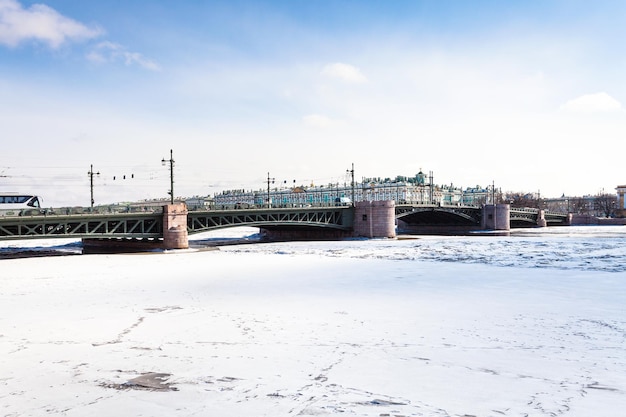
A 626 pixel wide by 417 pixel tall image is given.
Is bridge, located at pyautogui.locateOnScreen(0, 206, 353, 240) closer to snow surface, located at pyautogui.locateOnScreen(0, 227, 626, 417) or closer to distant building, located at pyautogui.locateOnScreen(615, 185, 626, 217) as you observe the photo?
snow surface, located at pyautogui.locateOnScreen(0, 227, 626, 417)

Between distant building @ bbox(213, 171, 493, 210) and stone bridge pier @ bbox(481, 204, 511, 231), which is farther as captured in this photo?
distant building @ bbox(213, 171, 493, 210)

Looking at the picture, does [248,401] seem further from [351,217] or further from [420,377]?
[351,217]

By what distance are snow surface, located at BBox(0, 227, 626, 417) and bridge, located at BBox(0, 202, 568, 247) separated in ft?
54.3

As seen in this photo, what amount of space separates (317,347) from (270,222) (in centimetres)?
3261

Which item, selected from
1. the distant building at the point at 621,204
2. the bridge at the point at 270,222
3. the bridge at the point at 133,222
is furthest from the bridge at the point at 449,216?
the distant building at the point at 621,204

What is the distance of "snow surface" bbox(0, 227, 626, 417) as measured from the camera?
5949mm

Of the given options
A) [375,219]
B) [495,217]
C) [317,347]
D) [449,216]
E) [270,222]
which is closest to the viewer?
[317,347]

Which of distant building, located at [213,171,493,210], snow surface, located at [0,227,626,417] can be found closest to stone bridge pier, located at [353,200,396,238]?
snow surface, located at [0,227,626,417]

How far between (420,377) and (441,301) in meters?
6.08

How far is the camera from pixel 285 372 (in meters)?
7.11

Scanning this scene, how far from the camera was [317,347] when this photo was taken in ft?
27.8

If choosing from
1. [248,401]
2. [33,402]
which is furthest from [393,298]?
[33,402]

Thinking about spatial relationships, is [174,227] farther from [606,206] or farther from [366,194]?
[606,206]

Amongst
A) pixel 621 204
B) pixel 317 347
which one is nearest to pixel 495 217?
pixel 621 204
